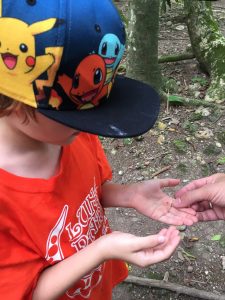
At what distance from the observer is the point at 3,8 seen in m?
0.92

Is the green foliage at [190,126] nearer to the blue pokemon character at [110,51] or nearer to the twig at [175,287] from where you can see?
the twig at [175,287]

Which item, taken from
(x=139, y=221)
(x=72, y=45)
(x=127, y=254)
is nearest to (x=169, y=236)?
(x=127, y=254)

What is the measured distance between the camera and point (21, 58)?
95 cm

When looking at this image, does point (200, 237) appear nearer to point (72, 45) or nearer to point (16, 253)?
point (16, 253)

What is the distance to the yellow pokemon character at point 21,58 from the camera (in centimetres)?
92

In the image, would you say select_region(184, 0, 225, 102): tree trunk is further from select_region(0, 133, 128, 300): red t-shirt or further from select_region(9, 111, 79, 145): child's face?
select_region(9, 111, 79, 145): child's face

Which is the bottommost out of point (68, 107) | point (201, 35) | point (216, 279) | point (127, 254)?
point (216, 279)

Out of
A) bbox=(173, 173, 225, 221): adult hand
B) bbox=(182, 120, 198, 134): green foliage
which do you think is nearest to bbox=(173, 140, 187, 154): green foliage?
bbox=(182, 120, 198, 134): green foliage

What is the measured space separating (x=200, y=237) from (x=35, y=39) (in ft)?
5.83

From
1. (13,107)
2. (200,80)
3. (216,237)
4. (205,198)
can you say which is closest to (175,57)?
(200,80)

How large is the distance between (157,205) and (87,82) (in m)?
0.60

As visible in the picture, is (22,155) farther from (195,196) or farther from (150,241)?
(195,196)

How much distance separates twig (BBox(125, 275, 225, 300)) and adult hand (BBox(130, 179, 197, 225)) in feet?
2.56

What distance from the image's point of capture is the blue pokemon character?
0.99 meters
